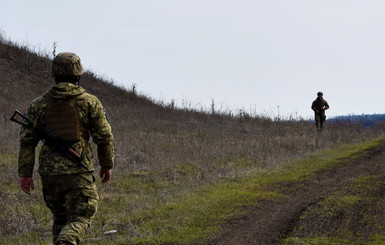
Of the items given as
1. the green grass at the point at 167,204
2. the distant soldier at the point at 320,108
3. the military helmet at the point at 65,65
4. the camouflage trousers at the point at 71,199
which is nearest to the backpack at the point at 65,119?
the military helmet at the point at 65,65

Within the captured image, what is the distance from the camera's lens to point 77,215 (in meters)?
4.21

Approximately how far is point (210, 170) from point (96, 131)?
25.6 feet

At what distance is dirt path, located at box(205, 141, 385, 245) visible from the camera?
243 inches

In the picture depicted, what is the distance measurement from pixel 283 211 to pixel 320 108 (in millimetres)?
13454

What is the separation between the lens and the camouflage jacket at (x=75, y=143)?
4.27 metres

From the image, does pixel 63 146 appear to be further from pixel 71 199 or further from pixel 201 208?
pixel 201 208

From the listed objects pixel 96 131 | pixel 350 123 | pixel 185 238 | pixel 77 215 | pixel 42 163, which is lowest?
pixel 185 238

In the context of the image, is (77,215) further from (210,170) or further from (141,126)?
(141,126)

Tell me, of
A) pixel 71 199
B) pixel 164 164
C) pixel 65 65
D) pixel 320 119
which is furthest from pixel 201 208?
pixel 320 119

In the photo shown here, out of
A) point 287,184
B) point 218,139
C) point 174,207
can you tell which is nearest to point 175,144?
point 218,139

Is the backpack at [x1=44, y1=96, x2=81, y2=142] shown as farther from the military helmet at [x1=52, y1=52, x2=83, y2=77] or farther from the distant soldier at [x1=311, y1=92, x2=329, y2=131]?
the distant soldier at [x1=311, y1=92, x2=329, y2=131]

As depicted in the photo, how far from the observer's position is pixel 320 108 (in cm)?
2014

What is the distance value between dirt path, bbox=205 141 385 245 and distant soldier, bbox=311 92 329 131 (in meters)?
8.63

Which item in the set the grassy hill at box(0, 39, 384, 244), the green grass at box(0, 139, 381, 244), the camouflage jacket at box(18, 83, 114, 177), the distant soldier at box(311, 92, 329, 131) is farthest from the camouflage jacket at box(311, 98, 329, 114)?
the camouflage jacket at box(18, 83, 114, 177)
